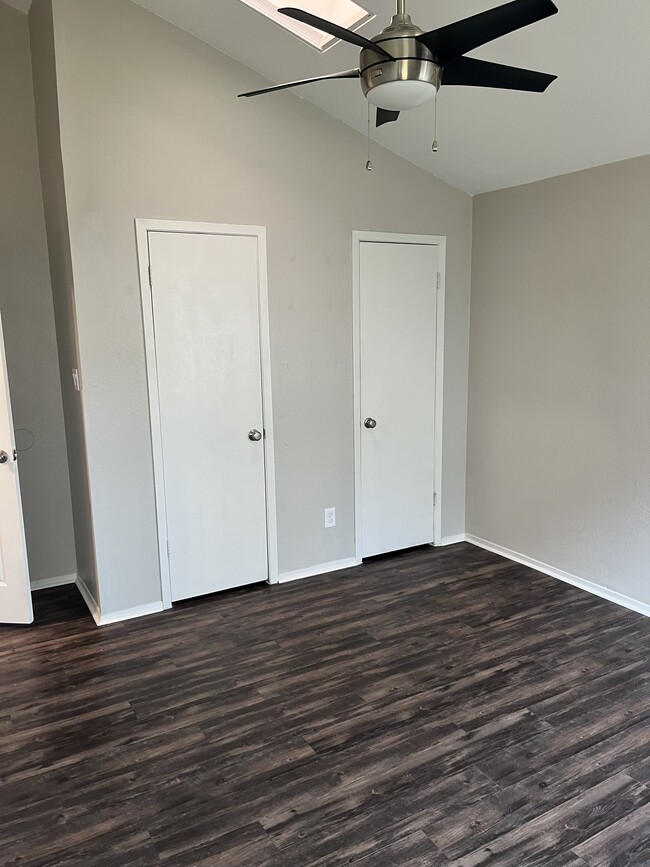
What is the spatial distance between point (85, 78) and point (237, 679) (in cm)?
287

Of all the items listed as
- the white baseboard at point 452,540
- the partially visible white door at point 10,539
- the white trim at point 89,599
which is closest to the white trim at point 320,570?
the white baseboard at point 452,540

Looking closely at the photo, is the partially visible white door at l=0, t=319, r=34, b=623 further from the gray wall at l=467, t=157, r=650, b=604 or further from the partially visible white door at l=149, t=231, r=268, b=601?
the gray wall at l=467, t=157, r=650, b=604

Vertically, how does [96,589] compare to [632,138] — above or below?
below

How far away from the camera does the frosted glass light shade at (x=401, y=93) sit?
1.74 metres

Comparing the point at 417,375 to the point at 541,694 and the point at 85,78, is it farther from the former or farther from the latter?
the point at 85,78

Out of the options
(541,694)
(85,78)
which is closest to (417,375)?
(541,694)

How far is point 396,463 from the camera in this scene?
4086mm

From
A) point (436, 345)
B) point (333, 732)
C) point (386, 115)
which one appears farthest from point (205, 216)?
point (333, 732)

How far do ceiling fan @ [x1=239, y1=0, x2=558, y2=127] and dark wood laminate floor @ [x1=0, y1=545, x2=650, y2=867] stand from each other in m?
2.23

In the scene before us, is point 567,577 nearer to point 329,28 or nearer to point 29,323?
point 329,28

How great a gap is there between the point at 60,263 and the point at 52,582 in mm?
1920

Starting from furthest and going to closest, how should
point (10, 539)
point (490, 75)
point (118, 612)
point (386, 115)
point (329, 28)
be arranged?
point (118, 612) → point (10, 539) → point (386, 115) → point (490, 75) → point (329, 28)

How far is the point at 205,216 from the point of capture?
10.7ft

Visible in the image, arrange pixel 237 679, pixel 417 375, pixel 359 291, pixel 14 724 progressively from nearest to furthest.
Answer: pixel 14 724, pixel 237 679, pixel 359 291, pixel 417 375
